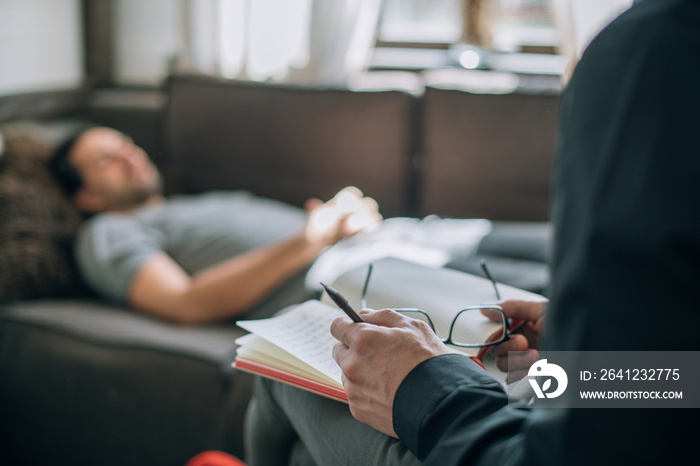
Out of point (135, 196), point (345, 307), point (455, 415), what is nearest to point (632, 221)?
point (455, 415)

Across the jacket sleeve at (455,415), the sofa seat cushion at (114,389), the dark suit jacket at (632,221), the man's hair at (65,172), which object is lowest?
the sofa seat cushion at (114,389)

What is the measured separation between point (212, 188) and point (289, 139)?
0.34 m

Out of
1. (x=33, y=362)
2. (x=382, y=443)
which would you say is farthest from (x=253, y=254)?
(x=382, y=443)

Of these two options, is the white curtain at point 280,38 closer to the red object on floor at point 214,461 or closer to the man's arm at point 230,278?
the man's arm at point 230,278

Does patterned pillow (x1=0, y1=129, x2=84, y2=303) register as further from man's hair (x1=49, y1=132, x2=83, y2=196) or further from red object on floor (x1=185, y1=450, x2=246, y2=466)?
red object on floor (x1=185, y1=450, x2=246, y2=466)

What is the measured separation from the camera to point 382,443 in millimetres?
650

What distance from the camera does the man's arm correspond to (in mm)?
1377

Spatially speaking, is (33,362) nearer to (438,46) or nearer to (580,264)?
(580,264)

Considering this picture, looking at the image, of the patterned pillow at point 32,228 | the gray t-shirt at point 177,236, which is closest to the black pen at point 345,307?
the gray t-shirt at point 177,236

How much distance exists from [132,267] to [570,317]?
1.22 m

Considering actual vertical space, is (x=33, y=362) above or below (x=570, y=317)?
below

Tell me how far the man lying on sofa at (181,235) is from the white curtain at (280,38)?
2.28ft

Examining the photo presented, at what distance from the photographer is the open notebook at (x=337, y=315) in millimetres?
712

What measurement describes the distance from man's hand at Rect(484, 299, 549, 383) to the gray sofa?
0.41 meters
